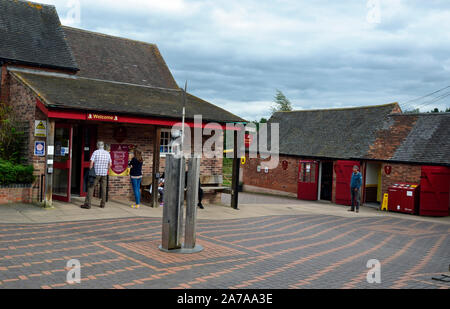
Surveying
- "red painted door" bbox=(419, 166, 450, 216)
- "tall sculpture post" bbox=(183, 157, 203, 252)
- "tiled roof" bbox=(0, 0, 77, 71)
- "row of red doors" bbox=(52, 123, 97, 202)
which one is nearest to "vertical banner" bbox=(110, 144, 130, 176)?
"row of red doors" bbox=(52, 123, 97, 202)

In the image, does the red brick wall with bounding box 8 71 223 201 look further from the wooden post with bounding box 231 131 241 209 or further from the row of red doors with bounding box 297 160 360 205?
the row of red doors with bounding box 297 160 360 205

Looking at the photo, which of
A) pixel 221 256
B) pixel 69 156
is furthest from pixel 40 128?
pixel 221 256

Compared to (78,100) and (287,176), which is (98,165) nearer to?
(78,100)

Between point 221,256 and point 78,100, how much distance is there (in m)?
6.73

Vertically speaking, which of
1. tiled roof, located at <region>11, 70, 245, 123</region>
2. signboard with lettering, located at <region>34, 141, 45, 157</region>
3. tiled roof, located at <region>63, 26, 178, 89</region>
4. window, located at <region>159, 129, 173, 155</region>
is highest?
tiled roof, located at <region>63, 26, 178, 89</region>

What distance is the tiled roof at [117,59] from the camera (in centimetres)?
1688

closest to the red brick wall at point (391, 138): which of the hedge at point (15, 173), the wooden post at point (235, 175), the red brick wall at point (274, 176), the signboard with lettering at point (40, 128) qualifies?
the red brick wall at point (274, 176)

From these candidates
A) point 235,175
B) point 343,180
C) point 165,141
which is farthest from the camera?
point 343,180

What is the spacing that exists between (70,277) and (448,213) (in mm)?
17140

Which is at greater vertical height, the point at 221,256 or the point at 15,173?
the point at 15,173

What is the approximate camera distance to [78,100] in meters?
12.4

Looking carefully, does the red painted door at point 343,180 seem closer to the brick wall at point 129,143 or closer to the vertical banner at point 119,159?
the brick wall at point 129,143

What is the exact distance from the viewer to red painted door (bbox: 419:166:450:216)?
18.2 meters

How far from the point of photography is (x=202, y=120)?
14.3 meters
